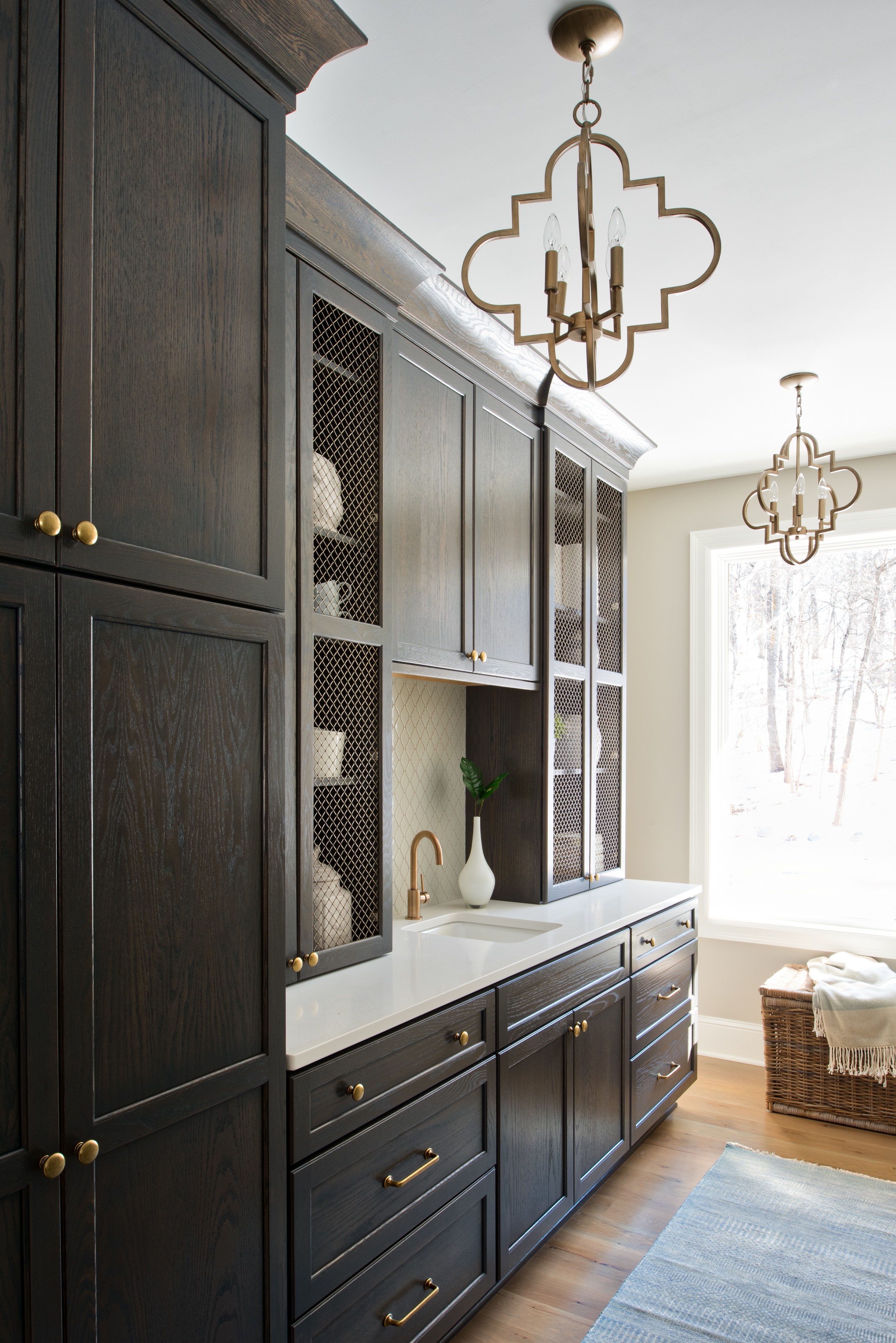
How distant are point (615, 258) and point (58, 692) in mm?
1056

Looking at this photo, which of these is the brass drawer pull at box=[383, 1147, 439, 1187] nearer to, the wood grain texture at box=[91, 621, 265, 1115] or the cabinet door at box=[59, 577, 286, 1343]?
the cabinet door at box=[59, 577, 286, 1343]

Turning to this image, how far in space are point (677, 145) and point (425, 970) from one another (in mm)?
1931

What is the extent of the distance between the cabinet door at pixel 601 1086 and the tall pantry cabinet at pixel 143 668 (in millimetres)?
1375

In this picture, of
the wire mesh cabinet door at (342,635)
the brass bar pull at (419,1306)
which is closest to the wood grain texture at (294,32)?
the wire mesh cabinet door at (342,635)

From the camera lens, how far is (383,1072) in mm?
1806

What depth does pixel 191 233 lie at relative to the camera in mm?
1392

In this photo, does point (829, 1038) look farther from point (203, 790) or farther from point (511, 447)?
point (203, 790)

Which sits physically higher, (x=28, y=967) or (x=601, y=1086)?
(x=28, y=967)

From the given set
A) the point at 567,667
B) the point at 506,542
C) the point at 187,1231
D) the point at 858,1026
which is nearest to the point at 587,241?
the point at 506,542

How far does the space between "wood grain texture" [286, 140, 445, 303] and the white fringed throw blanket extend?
117 inches

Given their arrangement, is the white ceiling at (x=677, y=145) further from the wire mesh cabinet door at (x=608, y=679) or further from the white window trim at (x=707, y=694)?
the white window trim at (x=707, y=694)

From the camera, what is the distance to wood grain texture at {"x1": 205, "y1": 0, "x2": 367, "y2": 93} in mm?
1443

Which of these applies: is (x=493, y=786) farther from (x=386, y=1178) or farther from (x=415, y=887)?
(x=386, y=1178)

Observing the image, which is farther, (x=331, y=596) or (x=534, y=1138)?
(x=534, y=1138)
